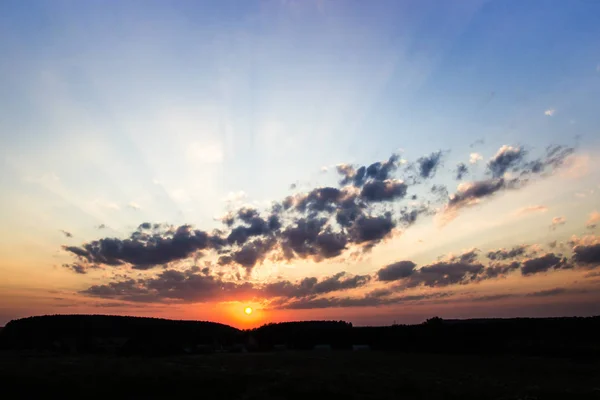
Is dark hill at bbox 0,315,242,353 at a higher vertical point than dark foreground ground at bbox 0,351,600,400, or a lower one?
higher

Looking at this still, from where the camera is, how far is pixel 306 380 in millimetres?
50219

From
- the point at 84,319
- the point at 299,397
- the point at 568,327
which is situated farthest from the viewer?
the point at 84,319

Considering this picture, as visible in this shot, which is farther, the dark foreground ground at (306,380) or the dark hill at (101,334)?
A: the dark hill at (101,334)

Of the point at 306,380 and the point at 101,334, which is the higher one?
the point at 101,334

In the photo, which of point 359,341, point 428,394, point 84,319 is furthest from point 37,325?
point 428,394

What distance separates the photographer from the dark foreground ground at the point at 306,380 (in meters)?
44.8

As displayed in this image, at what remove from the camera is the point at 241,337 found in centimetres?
13125

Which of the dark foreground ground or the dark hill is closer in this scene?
the dark foreground ground

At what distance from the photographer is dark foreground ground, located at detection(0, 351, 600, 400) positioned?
44.8m

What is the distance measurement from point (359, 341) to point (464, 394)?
213 feet

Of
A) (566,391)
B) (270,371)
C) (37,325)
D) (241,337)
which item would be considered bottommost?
(566,391)

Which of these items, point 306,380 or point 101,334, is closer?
point 306,380

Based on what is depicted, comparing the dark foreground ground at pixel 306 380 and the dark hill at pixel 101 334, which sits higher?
the dark hill at pixel 101 334

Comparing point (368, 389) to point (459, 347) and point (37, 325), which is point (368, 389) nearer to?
point (459, 347)
